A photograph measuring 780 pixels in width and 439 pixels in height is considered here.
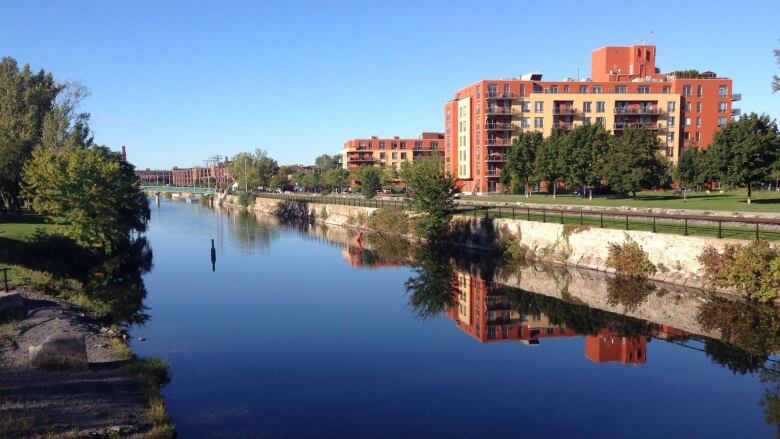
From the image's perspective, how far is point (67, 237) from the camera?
119 ft

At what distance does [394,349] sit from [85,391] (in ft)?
34.1

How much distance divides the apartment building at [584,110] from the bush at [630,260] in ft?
179

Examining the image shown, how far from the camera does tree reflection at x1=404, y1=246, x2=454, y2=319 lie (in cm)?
2836

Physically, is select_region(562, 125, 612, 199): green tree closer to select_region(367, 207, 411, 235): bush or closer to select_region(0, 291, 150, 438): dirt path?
select_region(367, 207, 411, 235): bush

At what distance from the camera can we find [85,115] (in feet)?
199

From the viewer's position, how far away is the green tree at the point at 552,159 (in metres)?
64.8

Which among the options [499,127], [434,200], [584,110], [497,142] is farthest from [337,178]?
[434,200]

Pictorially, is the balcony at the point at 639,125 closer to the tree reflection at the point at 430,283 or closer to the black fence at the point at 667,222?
the black fence at the point at 667,222

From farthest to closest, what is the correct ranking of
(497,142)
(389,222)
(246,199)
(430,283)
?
(246,199)
(497,142)
(389,222)
(430,283)

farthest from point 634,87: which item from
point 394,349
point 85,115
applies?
point 394,349

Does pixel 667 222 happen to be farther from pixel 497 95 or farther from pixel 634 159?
pixel 497 95

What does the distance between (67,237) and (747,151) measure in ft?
161

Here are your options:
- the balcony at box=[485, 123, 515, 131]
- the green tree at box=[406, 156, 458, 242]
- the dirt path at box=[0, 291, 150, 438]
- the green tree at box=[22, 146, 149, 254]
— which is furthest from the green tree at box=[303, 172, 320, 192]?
the dirt path at box=[0, 291, 150, 438]

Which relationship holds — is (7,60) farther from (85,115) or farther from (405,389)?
(405,389)
